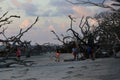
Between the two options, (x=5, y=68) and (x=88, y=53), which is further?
(x=88, y=53)

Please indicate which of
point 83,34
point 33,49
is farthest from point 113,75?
point 33,49

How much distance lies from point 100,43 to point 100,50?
0.90 metres

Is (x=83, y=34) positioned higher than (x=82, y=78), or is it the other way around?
(x=83, y=34)

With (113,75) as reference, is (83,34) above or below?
above

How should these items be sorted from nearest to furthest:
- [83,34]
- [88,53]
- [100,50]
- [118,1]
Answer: [118,1], [88,53], [100,50], [83,34]

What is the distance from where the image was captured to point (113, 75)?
1948 cm

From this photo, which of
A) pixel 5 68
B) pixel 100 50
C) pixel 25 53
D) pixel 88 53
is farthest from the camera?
pixel 25 53

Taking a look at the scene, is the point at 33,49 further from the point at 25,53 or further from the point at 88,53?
the point at 88,53

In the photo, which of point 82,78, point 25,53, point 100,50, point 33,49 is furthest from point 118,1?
point 33,49

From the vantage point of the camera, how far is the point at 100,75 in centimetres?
1966

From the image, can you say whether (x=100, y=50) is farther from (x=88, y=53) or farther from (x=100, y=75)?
(x=100, y=75)

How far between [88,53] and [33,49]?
28188mm

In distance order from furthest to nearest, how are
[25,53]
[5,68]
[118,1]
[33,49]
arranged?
1. [33,49]
2. [25,53]
3. [5,68]
4. [118,1]

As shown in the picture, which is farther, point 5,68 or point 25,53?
point 25,53
